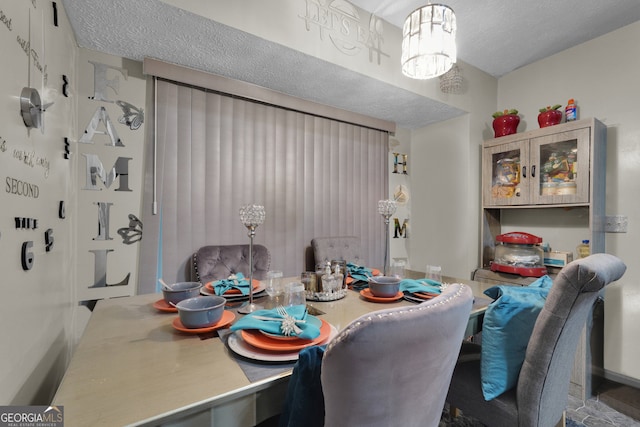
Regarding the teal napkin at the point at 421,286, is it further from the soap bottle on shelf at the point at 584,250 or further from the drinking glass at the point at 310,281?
the soap bottle on shelf at the point at 584,250

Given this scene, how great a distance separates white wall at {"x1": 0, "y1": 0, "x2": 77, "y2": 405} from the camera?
0.85 m

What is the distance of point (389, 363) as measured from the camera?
521 mm

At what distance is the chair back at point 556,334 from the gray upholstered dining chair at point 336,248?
56.7 inches

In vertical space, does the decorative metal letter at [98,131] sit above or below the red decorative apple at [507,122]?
below

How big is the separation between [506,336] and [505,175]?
1.95 meters

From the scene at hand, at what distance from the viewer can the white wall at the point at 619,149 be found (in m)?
2.05

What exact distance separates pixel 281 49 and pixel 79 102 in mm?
1230

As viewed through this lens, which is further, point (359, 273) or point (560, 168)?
point (560, 168)

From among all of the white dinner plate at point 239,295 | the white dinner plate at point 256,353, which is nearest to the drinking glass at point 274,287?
the white dinner plate at point 239,295

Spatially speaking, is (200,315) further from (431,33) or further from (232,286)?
(431,33)

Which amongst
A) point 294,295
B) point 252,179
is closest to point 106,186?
point 252,179

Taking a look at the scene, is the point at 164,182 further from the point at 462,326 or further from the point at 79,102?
the point at 462,326

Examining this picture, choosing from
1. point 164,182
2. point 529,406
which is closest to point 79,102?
point 164,182

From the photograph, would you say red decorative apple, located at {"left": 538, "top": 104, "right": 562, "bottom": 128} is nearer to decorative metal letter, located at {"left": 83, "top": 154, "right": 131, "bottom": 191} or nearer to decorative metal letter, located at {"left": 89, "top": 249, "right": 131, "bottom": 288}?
decorative metal letter, located at {"left": 83, "top": 154, "right": 131, "bottom": 191}
